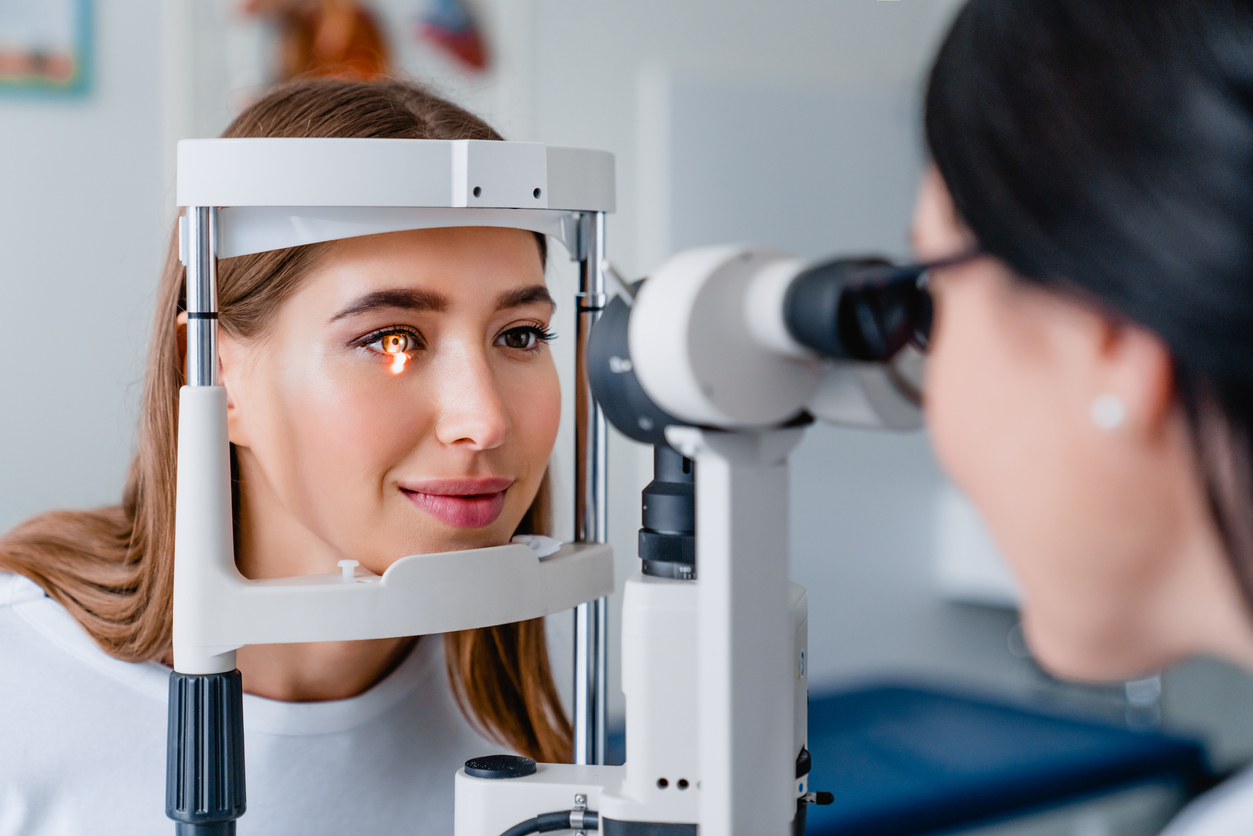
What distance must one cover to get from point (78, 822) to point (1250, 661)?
83 centimetres

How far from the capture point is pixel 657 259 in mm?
2172

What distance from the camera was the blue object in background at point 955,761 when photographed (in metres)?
1.74

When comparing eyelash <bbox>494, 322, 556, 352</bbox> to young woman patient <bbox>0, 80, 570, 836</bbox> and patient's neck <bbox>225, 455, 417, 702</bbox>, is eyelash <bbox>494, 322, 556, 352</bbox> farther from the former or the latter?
patient's neck <bbox>225, 455, 417, 702</bbox>

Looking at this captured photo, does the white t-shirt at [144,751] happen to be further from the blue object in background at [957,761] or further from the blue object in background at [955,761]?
the blue object in background at [957,761]

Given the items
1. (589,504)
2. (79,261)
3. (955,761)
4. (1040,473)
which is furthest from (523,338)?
(955,761)

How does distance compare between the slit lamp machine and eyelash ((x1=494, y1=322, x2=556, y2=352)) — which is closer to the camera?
the slit lamp machine

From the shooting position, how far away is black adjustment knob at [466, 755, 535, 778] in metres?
0.67

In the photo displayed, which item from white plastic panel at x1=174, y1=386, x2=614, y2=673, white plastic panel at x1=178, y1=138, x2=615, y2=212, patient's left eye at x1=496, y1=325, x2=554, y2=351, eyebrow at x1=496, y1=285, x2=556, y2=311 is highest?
white plastic panel at x1=178, y1=138, x2=615, y2=212

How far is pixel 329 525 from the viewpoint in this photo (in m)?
0.76

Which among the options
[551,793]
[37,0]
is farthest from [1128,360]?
[37,0]

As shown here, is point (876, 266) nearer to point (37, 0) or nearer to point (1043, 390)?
point (1043, 390)

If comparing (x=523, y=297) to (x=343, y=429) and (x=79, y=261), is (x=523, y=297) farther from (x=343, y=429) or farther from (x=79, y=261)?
(x=79, y=261)

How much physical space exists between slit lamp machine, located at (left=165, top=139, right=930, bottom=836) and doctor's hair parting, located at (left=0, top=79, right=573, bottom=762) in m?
0.12

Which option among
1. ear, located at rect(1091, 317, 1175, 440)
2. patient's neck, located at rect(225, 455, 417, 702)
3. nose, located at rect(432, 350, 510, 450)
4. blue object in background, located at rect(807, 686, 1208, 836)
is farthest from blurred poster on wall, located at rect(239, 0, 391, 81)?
ear, located at rect(1091, 317, 1175, 440)
